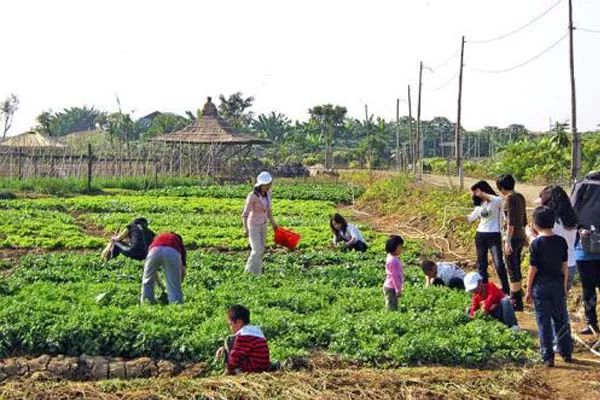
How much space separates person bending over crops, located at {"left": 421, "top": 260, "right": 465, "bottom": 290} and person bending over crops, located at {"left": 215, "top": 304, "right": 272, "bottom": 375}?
4.54 metres

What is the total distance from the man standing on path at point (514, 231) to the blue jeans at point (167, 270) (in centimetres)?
482

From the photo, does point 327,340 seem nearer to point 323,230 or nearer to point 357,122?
point 323,230

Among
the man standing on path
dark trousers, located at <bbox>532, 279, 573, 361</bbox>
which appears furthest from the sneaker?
the man standing on path

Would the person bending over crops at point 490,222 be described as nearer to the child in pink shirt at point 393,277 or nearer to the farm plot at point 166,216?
the child in pink shirt at point 393,277

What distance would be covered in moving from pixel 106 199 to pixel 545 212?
2575cm

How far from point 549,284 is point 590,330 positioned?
5.99ft

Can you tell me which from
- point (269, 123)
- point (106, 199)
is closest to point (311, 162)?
point (269, 123)

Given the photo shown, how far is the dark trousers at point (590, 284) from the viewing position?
1033cm

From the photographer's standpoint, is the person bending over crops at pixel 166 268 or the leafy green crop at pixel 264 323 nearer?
the leafy green crop at pixel 264 323

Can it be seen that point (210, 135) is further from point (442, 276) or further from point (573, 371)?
point (573, 371)

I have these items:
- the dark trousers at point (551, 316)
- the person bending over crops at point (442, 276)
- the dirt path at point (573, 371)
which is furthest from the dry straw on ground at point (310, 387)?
the person bending over crops at point (442, 276)

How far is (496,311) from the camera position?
1052 cm

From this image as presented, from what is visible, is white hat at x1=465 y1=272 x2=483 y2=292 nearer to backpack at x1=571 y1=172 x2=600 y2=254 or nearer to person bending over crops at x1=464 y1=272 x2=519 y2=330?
person bending over crops at x1=464 y1=272 x2=519 y2=330

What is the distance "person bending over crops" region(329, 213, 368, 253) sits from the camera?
57.3 feet
